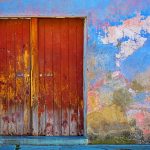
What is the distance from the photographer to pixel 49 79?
1021cm

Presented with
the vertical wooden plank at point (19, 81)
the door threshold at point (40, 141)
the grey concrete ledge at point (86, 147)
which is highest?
the vertical wooden plank at point (19, 81)

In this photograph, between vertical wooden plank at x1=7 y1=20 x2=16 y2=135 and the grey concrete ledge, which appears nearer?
the grey concrete ledge

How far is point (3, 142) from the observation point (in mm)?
9984

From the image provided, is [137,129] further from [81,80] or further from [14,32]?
[14,32]

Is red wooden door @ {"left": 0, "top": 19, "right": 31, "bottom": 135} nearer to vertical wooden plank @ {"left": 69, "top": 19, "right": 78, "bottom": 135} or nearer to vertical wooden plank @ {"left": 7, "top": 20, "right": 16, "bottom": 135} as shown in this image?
vertical wooden plank @ {"left": 7, "top": 20, "right": 16, "bottom": 135}

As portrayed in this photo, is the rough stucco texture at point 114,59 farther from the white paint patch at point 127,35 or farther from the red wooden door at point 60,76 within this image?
the red wooden door at point 60,76

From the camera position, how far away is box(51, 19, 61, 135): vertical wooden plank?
1016 cm

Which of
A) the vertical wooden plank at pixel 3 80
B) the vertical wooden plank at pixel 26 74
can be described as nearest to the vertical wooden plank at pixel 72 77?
the vertical wooden plank at pixel 26 74

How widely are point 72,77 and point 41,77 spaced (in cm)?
59

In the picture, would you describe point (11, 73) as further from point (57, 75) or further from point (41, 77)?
point (57, 75)

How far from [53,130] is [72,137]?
0.40 m

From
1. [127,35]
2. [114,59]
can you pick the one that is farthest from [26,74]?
[127,35]

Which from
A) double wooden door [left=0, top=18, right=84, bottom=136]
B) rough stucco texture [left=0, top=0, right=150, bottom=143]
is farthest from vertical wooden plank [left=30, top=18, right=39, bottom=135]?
A: rough stucco texture [left=0, top=0, right=150, bottom=143]

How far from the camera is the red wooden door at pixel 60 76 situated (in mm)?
10164
